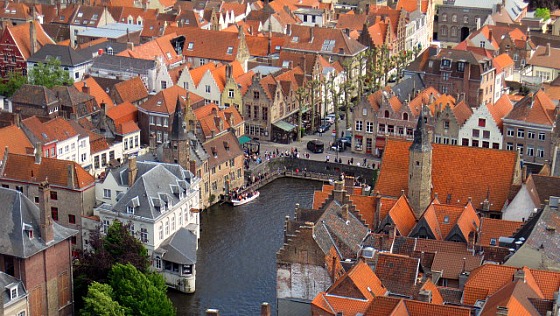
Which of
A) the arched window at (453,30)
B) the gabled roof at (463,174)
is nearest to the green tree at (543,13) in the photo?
the arched window at (453,30)

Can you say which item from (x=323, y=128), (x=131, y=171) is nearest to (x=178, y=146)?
(x=131, y=171)

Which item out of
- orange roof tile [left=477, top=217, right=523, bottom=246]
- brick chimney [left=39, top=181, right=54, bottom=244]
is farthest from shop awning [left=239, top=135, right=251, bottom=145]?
brick chimney [left=39, top=181, right=54, bottom=244]

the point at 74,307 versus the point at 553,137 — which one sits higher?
the point at 553,137

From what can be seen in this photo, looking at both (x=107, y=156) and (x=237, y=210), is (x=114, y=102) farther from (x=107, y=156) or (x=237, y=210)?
(x=237, y=210)

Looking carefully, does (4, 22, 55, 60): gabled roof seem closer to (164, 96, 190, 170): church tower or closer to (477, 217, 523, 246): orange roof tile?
(164, 96, 190, 170): church tower

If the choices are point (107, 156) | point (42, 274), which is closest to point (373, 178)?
point (107, 156)

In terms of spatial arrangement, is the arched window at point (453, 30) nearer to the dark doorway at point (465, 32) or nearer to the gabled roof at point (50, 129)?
the dark doorway at point (465, 32)
